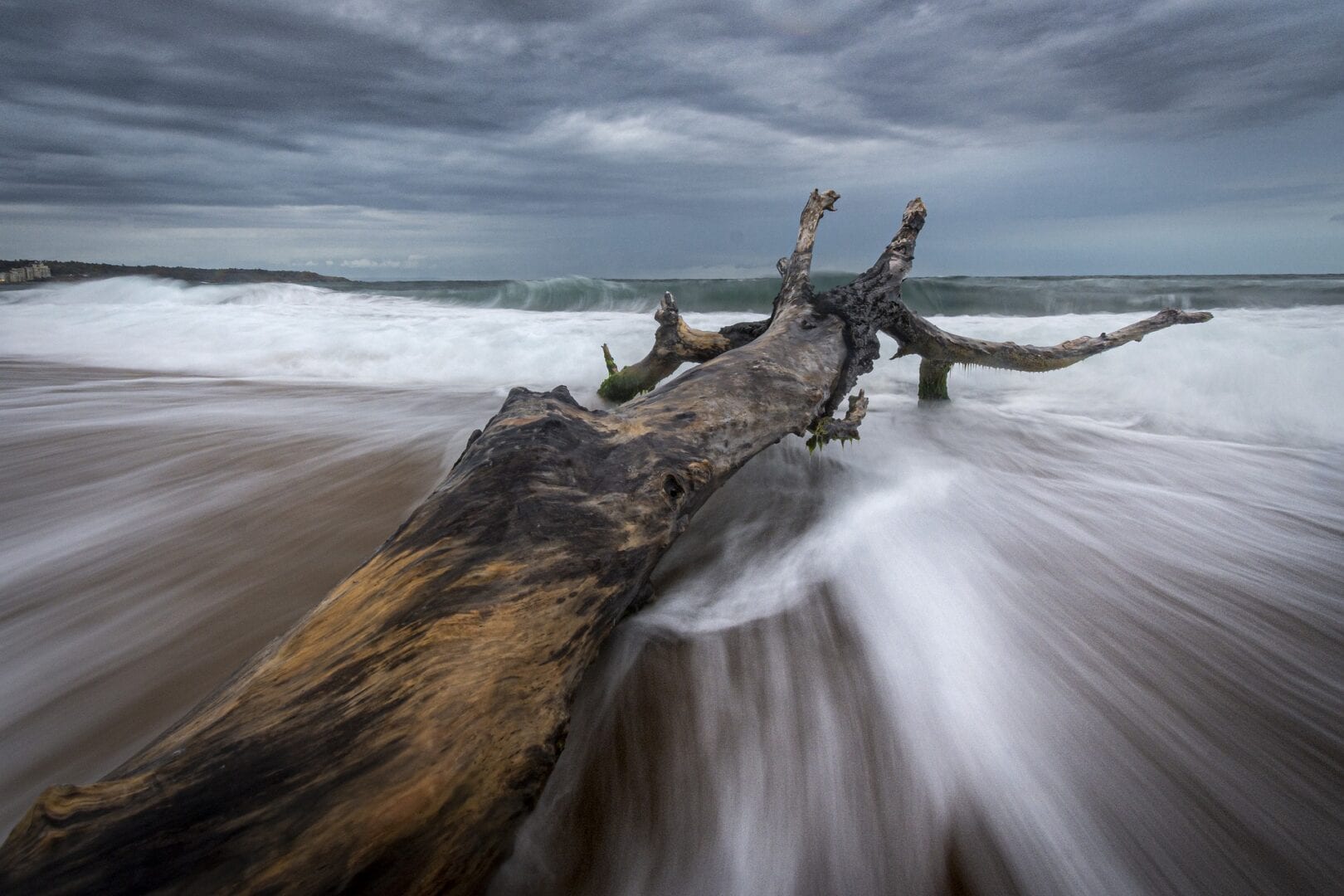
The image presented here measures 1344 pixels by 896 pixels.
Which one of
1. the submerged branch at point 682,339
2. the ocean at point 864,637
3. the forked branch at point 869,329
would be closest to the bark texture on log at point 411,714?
the ocean at point 864,637

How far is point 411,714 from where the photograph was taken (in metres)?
1.01

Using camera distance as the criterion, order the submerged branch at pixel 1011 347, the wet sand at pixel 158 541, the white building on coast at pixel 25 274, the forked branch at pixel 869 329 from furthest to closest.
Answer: the white building on coast at pixel 25 274, the submerged branch at pixel 1011 347, the forked branch at pixel 869 329, the wet sand at pixel 158 541

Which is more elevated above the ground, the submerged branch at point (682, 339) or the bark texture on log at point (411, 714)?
the submerged branch at point (682, 339)

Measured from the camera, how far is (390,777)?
0.94 meters

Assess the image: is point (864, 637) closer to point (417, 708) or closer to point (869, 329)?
point (417, 708)

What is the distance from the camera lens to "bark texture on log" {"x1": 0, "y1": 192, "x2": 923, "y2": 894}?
833 millimetres

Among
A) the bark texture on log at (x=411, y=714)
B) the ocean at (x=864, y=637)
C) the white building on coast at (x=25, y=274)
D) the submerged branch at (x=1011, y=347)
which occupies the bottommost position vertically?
the ocean at (x=864, y=637)

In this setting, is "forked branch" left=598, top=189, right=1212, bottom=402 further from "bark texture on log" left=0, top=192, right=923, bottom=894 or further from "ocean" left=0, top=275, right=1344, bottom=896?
"bark texture on log" left=0, top=192, right=923, bottom=894

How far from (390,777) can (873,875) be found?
3.05 feet

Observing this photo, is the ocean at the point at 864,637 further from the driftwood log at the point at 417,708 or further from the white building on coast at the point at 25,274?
the white building on coast at the point at 25,274

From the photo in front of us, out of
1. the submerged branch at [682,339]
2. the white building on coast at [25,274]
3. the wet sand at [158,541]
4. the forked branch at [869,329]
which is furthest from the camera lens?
the white building on coast at [25,274]

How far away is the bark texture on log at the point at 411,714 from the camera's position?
0.83 metres

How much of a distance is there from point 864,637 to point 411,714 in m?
1.37

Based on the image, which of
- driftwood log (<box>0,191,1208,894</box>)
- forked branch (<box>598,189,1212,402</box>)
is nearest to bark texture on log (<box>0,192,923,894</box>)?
driftwood log (<box>0,191,1208,894</box>)
